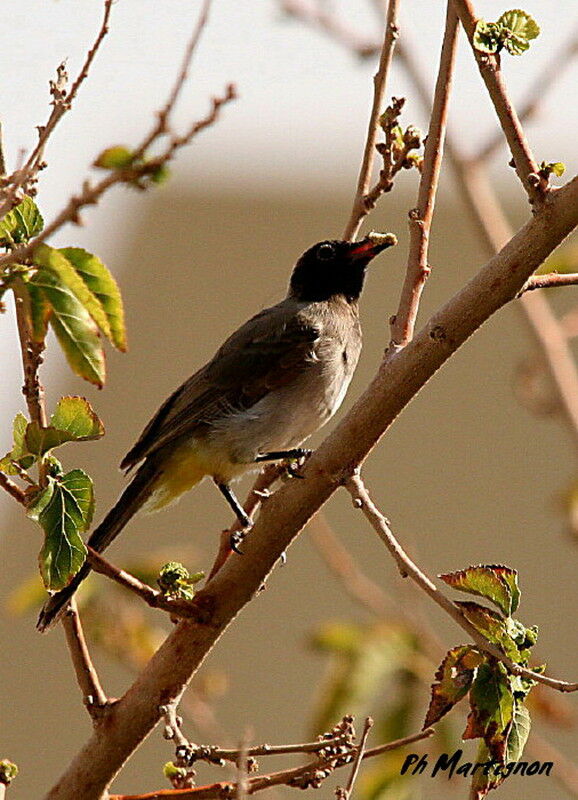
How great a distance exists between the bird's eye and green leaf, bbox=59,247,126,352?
9.24ft

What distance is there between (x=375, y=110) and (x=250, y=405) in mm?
1609

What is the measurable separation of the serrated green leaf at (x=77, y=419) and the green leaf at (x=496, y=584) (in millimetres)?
575

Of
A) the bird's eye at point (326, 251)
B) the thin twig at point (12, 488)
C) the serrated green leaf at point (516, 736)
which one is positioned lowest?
the serrated green leaf at point (516, 736)

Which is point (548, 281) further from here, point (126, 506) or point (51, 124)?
point (126, 506)

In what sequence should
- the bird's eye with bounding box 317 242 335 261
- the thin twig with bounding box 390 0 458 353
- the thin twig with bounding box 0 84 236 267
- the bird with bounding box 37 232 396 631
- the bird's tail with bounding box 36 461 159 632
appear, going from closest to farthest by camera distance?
the thin twig with bounding box 0 84 236 267 → the thin twig with bounding box 390 0 458 353 → the bird's tail with bounding box 36 461 159 632 → the bird with bounding box 37 232 396 631 → the bird's eye with bounding box 317 242 335 261

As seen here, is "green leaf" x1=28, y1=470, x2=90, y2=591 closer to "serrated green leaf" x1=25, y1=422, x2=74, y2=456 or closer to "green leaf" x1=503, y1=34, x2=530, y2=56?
"serrated green leaf" x1=25, y1=422, x2=74, y2=456

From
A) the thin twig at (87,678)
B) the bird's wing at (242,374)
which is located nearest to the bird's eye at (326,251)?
the bird's wing at (242,374)

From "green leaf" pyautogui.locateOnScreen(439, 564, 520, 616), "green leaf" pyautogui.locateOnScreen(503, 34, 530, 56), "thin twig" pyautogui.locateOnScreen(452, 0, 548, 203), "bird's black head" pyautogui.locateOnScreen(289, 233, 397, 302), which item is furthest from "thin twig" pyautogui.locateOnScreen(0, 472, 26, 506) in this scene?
"bird's black head" pyautogui.locateOnScreen(289, 233, 397, 302)

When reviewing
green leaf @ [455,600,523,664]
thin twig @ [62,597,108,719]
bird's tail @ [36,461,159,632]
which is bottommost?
green leaf @ [455,600,523,664]

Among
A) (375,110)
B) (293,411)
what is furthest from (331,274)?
(375,110)

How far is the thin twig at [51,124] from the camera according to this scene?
183 cm

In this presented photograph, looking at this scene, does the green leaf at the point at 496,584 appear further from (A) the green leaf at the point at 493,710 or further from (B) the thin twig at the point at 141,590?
(B) the thin twig at the point at 141,590

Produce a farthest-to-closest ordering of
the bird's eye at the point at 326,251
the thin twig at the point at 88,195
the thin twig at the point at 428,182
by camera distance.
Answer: the bird's eye at the point at 326,251 < the thin twig at the point at 428,182 < the thin twig at the point at 88,195

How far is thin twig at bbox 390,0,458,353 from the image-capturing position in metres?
2.53
